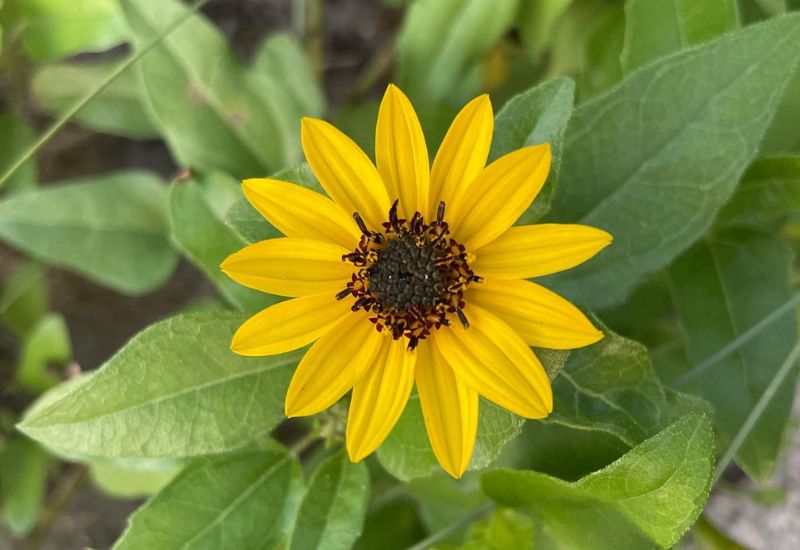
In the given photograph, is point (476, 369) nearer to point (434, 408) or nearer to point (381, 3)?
point (434, 408)

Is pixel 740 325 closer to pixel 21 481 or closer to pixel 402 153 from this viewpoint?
pixel 402 153

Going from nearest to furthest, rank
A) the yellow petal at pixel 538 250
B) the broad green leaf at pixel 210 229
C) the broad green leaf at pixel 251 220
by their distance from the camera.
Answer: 1. the yellow petal at pixel 538 250
2. the broad green leaf at pixel 251 220
3. the broad green leaf at pixel 210 229

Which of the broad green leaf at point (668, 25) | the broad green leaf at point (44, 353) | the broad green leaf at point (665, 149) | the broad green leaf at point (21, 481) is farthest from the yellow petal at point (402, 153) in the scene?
the broad green leaf at point (21, 481)

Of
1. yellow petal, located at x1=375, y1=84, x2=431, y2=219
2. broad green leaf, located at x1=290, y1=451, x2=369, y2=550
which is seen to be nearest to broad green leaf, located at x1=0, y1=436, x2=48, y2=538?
broad green leaf, located at x1=290, y1=451, x2=369, y2=550

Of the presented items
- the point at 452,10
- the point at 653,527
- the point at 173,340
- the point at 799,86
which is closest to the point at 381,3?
the point at 452,10

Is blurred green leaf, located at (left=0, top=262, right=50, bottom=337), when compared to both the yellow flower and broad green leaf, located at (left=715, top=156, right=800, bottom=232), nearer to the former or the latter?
the yellow flower

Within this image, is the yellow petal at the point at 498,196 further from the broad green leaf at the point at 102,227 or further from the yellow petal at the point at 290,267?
the broad green leaf at the point at 102,227
